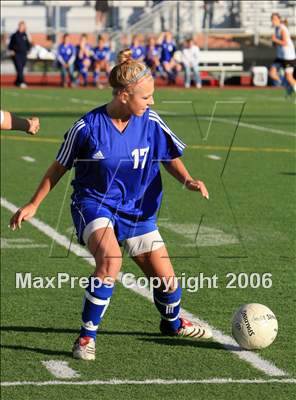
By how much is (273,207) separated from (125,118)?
6.98 meters

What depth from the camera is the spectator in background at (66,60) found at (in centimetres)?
4462

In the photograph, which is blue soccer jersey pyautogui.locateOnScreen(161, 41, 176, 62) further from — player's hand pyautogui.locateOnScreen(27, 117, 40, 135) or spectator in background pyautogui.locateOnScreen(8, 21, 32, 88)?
player's hand pyautogui.locateOnScreen(27, 117, 40, 135)

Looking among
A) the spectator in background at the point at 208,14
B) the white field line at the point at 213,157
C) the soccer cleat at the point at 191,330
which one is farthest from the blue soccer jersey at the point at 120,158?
the spectator in background at the point at 208,14

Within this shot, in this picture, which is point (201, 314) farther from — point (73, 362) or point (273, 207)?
point (273, 207)

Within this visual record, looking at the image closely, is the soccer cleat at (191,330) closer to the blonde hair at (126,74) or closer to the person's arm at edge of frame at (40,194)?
the person's arm at edge of frame at (40,194)

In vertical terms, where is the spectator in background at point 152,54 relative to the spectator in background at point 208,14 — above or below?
below

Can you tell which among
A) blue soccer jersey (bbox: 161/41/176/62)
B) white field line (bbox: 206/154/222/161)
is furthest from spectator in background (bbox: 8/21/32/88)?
white field line (bbox: 206/154/222/161)

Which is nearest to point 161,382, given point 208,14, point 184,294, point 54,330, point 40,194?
point 40,194

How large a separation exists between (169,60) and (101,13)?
33.6ft

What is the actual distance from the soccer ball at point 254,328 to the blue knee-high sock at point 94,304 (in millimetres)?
818

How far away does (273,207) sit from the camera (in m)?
14.0

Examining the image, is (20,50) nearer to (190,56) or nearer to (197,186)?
(190,56)

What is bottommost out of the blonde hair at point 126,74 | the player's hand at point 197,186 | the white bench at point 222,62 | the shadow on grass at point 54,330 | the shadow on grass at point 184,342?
the white bench at point 222,62

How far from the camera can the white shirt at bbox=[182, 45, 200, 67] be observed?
43469mm
